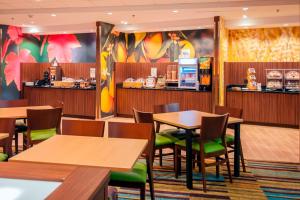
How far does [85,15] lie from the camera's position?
823cm

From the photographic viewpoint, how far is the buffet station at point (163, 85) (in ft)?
28.0

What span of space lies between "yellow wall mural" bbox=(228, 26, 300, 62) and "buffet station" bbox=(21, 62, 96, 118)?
4.58 m

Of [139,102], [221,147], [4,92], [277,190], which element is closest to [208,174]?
[221,147]

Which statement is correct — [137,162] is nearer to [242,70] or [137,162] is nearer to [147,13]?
[147,13]

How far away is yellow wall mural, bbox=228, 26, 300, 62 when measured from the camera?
30.1 ft

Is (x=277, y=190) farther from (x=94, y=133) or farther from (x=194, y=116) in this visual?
(x=94, y=133)

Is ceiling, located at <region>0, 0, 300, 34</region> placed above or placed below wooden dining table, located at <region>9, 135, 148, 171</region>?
above

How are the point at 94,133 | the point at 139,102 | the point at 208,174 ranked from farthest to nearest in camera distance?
the point at 139,102, the point at 208,174, the point at 94,133

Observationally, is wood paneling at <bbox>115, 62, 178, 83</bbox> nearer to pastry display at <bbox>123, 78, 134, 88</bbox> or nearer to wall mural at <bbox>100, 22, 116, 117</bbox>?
pastry display at <bbox>123, 78, 134, 88</bbox>

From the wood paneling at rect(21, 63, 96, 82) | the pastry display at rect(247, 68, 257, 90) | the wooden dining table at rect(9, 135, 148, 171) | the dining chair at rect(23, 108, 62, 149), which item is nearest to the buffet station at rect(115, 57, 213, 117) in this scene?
the pastry display at rect(247, 68, 257, 90)

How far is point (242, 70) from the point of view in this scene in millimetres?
9258

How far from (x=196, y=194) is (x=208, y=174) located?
2.53 feet

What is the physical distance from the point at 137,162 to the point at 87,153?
0.81 metres

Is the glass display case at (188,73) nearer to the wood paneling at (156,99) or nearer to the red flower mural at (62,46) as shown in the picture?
the wood paneling at (156,99)
